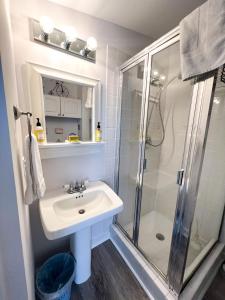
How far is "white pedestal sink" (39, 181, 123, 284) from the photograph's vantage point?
103 centimetres

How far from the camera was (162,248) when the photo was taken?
1476 millimetres

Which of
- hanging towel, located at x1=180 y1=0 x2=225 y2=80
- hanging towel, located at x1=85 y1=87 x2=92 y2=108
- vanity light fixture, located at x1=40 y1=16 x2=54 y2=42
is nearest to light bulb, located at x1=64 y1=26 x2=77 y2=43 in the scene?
vanity light fixture, located at x1=40 y1=16 x2=54 y2=42

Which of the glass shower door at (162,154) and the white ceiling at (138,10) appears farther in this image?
the glass shower door at (162,154)

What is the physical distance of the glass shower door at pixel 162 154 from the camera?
1.37 metres

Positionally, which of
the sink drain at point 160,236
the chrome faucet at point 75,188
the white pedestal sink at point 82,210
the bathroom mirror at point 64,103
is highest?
Result: the bathroom mirror at point 64,103

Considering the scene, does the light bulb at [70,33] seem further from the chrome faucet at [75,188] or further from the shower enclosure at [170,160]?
the chrome faucet at [75,188]

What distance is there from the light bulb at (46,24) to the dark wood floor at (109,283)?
211 centimetres

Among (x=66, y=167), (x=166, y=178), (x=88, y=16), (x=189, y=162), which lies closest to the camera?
(x=189, y=162)

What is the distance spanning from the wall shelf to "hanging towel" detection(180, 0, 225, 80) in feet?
3.03

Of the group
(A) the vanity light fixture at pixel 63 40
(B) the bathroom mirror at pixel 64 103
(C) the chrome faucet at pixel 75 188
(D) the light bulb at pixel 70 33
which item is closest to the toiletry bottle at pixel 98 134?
(B) the bathroom mirror at pixel 64 103

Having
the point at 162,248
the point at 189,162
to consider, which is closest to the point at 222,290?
the point at 162,248

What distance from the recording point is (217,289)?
4.03ft

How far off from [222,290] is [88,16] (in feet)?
8.85

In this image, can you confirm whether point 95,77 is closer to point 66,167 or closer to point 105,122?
point 105,122
